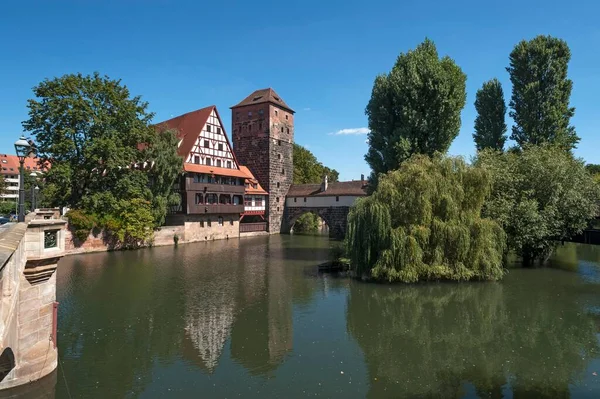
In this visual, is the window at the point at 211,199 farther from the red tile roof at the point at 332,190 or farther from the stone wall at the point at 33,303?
the stone wall at the point at 33,303

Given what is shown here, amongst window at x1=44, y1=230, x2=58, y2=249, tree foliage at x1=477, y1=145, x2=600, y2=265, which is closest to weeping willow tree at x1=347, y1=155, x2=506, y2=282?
tree foliage at x1=477, y1=145, x2=600, y2=265

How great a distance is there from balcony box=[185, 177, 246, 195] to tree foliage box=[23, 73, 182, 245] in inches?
148

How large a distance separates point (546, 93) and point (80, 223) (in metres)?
35.3

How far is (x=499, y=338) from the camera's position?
11852 mm

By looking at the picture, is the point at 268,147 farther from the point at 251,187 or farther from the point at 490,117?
the point at 490,117

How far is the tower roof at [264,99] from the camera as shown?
48.4 meters

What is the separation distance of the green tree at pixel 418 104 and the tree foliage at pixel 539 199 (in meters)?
3.85

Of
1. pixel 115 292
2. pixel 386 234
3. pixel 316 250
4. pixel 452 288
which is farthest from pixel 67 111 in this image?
pixel 452 288

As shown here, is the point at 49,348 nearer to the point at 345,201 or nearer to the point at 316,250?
the point at 316,250

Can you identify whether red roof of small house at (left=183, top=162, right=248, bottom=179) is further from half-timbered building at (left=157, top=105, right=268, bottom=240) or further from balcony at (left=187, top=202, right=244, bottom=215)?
balcony at (left=187, top=202, right=244, bottom=215)

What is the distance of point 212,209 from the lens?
39250 mm

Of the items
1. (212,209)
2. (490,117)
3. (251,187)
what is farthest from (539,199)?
(251,187)

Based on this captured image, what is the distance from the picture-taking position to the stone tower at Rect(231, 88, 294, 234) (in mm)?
48469

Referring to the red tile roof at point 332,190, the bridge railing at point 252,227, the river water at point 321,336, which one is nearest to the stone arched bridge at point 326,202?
the red tile roof at point 332,190
